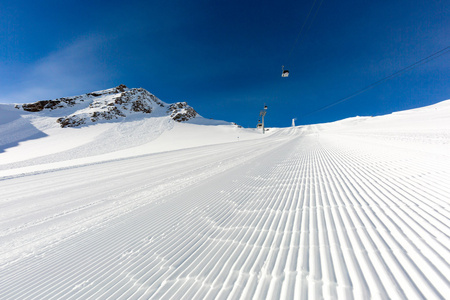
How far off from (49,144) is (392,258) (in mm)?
35830

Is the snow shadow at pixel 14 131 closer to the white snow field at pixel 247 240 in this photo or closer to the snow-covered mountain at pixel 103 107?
the snow-covered mountain at pixel 103 107

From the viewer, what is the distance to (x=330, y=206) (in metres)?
3.66

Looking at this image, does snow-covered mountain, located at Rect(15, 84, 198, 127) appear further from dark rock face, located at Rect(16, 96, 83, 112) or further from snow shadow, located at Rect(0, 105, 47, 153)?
snow shadow, located at Rect(0, 105, 47, 153)

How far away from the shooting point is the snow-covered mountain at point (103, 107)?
1470 inches

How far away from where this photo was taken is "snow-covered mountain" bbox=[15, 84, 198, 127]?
123 feet

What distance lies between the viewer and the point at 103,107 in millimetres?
42594

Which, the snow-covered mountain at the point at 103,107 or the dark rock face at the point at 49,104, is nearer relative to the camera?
the snow-covered mountain at the point at 103,107

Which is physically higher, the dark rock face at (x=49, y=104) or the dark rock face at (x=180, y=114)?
→ the dark rock face at (x=49, y=104)

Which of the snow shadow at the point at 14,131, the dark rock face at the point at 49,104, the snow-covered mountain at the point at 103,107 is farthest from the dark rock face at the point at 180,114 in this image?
the dark rock face at the point at 49,104

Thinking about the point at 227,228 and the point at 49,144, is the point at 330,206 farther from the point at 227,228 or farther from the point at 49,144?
the point at 49,144

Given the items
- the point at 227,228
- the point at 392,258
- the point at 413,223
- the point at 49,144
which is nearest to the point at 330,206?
the point at 413,223

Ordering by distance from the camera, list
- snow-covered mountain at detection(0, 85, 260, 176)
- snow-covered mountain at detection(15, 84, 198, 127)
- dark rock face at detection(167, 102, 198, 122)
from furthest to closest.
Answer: dark rock face at detection(167, 102, 198, 122)
snow-covered mountain at detection(15, 84, 198, 127)
snow-covered mountain at detection(0, 85, 260, 176)

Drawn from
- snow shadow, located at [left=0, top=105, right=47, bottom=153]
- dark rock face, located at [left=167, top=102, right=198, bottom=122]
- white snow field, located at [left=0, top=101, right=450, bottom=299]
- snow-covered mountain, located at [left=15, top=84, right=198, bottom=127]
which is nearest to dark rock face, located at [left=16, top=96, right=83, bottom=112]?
snow-covered mountain, located at [left=15, top=84, right=198, bottom=127]

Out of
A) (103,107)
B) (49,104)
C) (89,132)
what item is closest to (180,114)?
(103,107)
